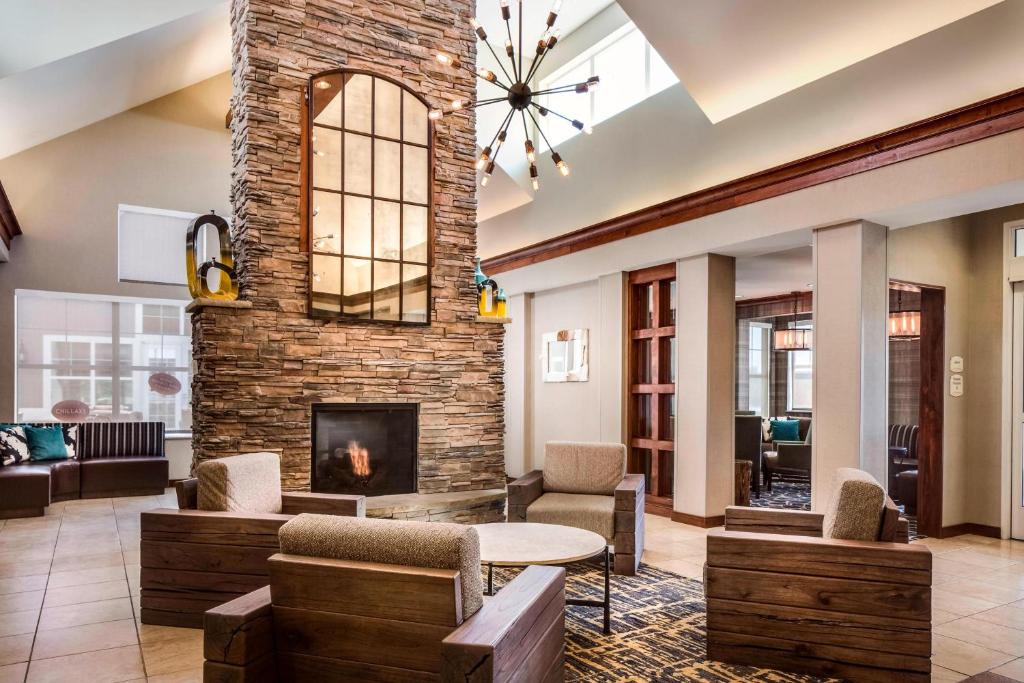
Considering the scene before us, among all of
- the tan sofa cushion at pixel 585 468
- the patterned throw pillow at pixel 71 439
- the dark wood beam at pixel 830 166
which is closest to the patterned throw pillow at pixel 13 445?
the patterned throw pillow at pixel 71 439

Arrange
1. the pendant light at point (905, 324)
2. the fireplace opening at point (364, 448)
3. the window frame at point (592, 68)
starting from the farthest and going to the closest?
the pendant light at point (905, 324)
the window frame at point (592, 68)
the fireplace opening at point (364, 448)

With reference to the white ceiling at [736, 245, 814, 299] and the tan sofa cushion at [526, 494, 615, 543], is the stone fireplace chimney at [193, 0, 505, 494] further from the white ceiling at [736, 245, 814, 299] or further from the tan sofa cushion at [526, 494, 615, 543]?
the white ceiling at [736, 245, 814, 299]

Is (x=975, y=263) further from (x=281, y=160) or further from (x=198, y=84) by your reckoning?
(x=198, y=84)

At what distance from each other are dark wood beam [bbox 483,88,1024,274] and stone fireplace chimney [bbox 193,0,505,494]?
184cm

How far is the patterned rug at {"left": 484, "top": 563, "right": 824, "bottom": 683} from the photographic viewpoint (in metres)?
2.88

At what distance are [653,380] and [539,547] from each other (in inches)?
146

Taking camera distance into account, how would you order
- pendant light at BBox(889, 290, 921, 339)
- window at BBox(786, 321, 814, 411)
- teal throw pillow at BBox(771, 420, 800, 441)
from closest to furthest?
pendant light at BBox(889, 290, 921, 339) < teal throw pillow at BBox(771, 420, 800, 441) < window at BBox(786, 321, 814, 411)

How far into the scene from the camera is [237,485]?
3422 mm

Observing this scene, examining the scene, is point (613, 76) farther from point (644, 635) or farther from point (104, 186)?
point (104, 186)

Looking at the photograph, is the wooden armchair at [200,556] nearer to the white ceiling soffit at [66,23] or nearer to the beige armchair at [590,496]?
the beige armchair at [590,496]

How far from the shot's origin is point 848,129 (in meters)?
4.71

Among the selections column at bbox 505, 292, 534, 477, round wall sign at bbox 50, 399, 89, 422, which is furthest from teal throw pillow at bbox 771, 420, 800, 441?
round wall sign at bbox 50, 399, 89, 422

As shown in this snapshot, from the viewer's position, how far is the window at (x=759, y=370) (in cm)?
1198

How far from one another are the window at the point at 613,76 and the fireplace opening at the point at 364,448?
12.8 feet
